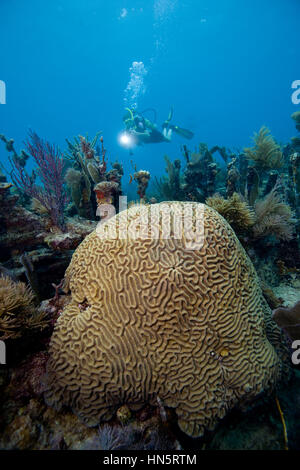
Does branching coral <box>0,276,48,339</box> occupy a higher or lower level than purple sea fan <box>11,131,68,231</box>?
lower

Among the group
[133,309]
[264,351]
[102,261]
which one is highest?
[102,261]

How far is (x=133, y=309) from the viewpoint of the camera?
8.39 ft

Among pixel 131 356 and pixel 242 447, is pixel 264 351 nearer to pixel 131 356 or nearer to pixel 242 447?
pixel 242 447

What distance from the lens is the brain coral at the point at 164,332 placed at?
2332 millimetres

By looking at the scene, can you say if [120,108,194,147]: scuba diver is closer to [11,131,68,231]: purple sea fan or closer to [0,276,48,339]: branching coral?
[11,131,68,231]: purple sea fan

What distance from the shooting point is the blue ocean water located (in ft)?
259

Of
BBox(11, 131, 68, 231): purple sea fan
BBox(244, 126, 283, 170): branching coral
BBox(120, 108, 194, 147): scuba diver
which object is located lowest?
BBox(11, 131, 68, 231): purple sea fan

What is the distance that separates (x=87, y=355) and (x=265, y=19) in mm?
124548

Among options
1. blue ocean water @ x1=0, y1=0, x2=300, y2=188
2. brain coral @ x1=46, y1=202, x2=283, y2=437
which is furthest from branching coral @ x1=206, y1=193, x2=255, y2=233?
blue ocean water @ x1=0, y1=0, x2=300, y2=188

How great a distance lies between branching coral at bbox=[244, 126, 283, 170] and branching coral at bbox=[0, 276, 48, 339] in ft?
24.2
